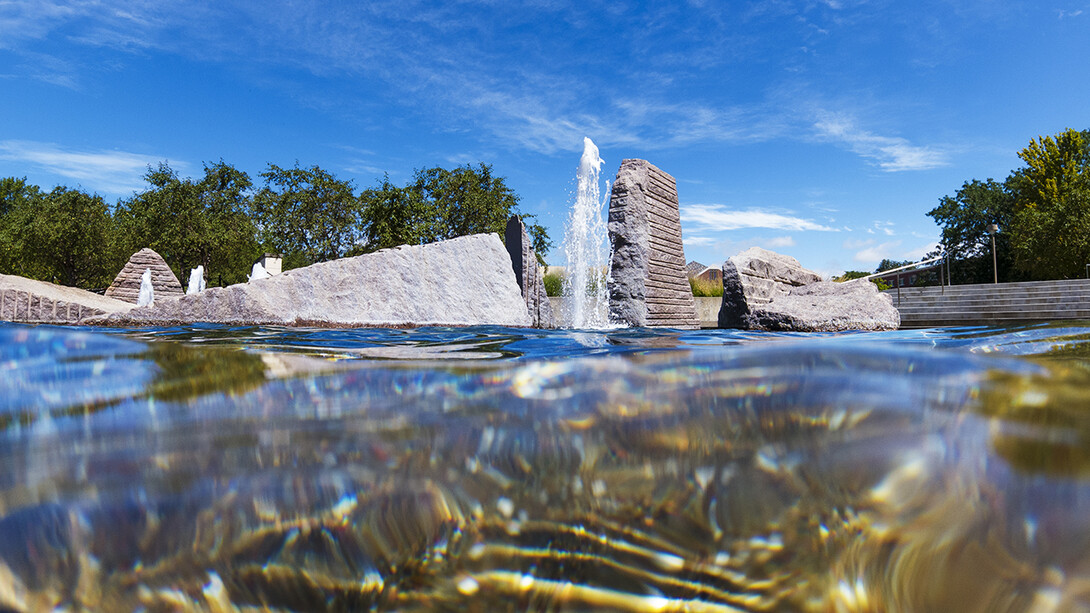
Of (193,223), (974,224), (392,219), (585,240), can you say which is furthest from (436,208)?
(974,224)

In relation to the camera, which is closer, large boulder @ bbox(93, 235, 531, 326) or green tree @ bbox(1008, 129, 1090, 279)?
large boulder @ bbox(93, 235, 531, 326)

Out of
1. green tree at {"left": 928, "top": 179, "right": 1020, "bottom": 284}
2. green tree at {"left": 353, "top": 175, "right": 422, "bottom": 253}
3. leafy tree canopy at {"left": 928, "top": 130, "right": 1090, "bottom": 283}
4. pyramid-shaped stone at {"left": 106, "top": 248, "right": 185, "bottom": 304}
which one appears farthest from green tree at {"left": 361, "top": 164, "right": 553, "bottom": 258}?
green tree at {"left": 928, "top": 179, "right": 1020, "bottom": 284}

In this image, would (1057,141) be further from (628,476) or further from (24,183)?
(24,183)

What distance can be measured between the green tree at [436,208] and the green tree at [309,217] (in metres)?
1.36

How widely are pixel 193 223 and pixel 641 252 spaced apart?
29.2m

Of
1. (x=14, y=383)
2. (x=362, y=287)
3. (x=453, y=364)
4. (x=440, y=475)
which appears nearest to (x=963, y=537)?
(x=440, y=475)

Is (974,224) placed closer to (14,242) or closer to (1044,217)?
(1044,217)

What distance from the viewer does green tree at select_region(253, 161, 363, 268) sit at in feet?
109

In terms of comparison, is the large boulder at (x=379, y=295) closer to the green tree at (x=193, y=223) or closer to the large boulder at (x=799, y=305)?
the large boulder at (x=799, y=305)

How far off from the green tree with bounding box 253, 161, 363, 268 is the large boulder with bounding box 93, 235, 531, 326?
88.5ft

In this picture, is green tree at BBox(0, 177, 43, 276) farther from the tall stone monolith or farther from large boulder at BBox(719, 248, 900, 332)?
large boulder at BBox(719, 248, 900, 332)

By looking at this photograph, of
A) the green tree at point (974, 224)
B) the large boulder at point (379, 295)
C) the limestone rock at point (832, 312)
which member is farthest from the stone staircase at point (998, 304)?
the green tree at point (974, 224)

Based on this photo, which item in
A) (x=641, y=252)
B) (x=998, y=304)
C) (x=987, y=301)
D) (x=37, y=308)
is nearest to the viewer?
(x=37, y=308)

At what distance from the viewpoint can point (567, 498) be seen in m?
1.03
